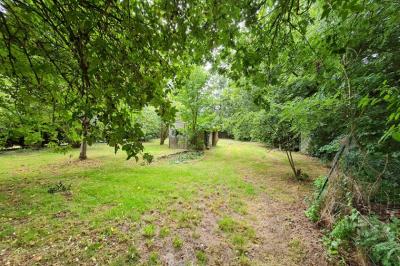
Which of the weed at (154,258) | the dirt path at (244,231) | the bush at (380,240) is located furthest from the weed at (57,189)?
the bush at (380,240)

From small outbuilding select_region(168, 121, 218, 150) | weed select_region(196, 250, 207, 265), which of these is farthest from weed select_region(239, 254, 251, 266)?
small outbuilding select_region(168, 121, 218, 150)

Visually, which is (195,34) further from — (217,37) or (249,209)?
(249,209)

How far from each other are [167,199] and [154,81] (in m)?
3.57

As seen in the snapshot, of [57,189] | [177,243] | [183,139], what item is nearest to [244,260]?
[177,243]

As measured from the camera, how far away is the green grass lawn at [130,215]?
3.04 meters

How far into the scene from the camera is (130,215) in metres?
4.12

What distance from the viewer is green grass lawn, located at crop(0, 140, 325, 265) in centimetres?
304

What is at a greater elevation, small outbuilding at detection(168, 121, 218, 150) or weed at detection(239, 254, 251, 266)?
small outbuilding at detection(168, 121, 218, 150)

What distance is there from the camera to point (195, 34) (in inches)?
93.2

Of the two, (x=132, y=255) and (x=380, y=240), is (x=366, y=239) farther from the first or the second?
(x=132, y=255)

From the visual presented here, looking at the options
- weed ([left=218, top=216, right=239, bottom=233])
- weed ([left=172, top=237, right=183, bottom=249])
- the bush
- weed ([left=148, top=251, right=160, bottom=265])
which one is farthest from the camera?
weed ([left=218, top=216, right=239, bottom=233])

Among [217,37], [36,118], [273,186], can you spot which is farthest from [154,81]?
[273,186]

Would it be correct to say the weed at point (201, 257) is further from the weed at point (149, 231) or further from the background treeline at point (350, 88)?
the background treeline at point (350, 88)

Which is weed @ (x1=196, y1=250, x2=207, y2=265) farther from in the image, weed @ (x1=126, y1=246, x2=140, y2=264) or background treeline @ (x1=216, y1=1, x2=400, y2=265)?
background treeline @ (x1=216, y1=1, x2=400, y2=265)
